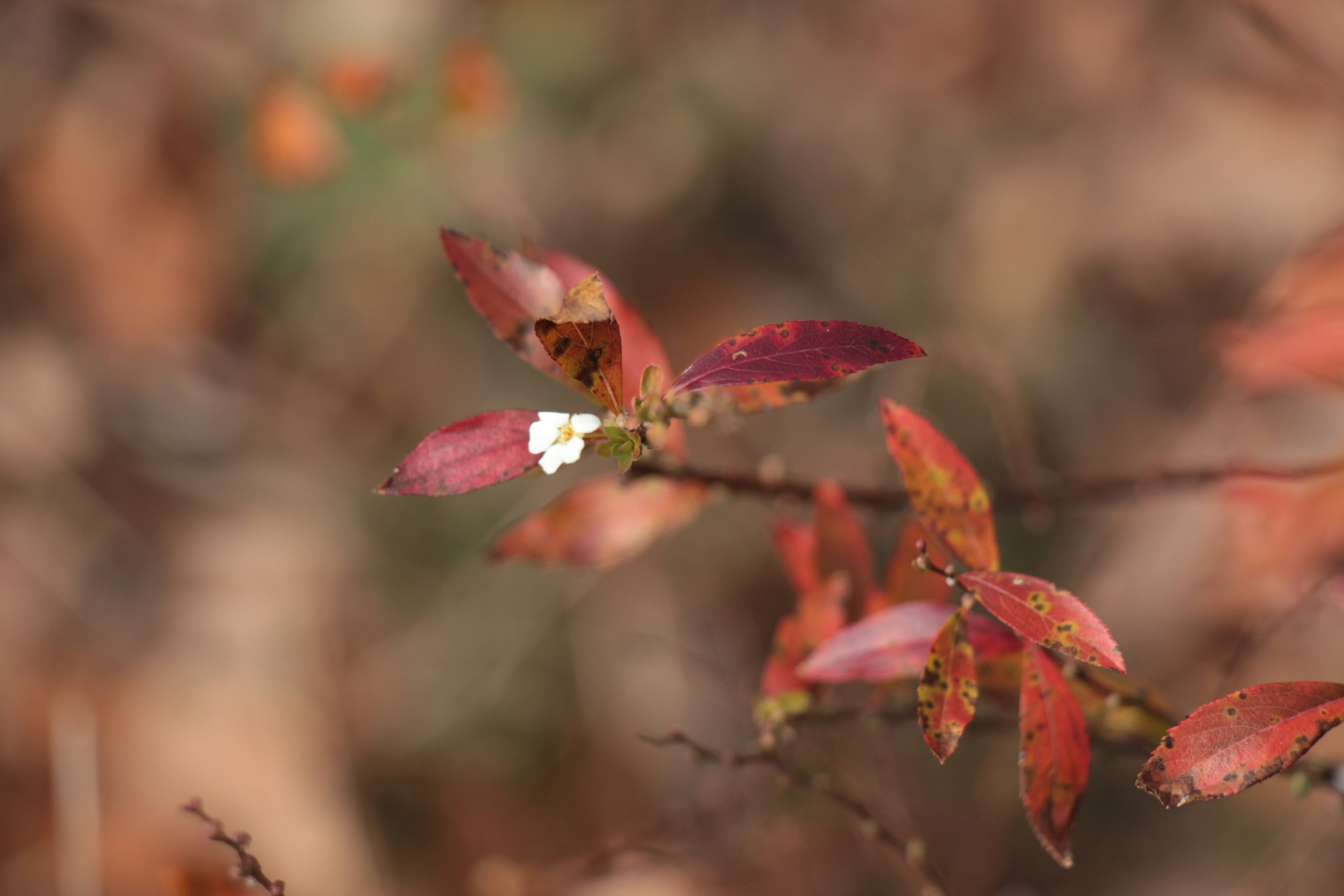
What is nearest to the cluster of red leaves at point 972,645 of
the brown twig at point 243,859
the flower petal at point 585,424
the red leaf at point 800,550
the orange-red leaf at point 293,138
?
the red leaf at point 800,550

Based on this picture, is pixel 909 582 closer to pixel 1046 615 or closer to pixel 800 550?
pixel 800 550

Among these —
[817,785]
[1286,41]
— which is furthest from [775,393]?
[1286,41]

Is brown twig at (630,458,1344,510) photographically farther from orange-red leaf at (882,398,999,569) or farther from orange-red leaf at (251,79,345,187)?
orange-red leaf at (251,79,345,187)

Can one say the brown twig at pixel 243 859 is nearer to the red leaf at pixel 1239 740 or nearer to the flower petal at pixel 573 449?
the flower petal at pixel 573 449

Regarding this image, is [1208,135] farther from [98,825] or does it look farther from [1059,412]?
[98,825]

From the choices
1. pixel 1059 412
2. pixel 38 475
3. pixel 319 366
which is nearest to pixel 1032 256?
pixel 1059 412

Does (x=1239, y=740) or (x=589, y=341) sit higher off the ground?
(x=589, y=341)
